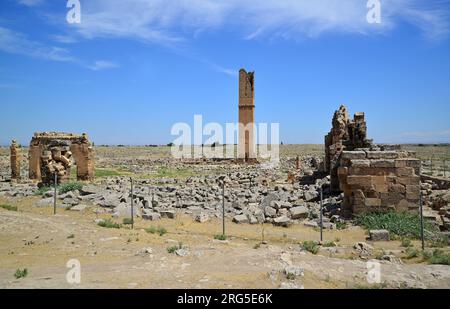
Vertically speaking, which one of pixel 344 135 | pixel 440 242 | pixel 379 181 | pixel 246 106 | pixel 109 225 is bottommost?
pixel 440 242

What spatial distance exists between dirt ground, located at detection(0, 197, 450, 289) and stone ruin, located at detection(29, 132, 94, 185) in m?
8.41

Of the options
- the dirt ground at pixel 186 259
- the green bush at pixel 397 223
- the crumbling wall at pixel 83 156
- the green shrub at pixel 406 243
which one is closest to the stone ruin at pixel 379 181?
the green bush at pixel 397 223

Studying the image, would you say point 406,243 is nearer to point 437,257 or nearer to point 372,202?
point 437,257

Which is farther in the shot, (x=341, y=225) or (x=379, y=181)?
(x=379, y=181)

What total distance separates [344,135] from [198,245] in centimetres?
1396

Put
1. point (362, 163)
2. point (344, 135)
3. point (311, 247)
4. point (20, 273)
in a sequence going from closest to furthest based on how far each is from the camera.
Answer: point (20, 273) → point (311, 247) → point (362, 163) → point (344, 135)

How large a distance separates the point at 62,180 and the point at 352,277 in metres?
17.6

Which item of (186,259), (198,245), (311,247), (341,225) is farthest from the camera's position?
(341,225)

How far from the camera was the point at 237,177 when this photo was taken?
26.3m

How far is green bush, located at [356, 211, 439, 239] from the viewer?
37.3 feet

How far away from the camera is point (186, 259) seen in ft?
27.5

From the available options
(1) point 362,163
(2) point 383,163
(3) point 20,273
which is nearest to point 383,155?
(2) point 383,163
